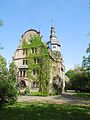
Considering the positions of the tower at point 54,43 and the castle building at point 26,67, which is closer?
the castle building at point 26,67

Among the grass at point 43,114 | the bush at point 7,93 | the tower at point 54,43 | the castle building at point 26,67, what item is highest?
the tower at point 54,43

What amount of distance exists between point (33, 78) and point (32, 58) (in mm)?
4574

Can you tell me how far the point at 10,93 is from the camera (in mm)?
22812

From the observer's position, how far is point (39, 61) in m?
48.0

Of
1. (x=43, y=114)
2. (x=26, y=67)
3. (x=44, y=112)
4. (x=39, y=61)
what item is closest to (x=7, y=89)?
(x=44, y=112)

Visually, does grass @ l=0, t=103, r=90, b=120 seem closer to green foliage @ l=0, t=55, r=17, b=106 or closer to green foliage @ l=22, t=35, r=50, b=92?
green foliage @ l=0, t=55, r=17, b=106

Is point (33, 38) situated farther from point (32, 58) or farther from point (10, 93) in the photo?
point (10, 93)

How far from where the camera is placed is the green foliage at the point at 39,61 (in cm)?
4722

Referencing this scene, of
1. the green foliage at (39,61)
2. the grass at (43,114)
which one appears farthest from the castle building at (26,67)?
the grass at (43,114)

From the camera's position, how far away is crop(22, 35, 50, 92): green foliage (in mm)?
47219

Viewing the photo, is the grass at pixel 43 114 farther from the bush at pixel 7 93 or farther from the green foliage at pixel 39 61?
the green foliage at pixel 39 61

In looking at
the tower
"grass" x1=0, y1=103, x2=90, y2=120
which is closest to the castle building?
the tower

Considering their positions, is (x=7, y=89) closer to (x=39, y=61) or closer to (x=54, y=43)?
(x=39, y=61)

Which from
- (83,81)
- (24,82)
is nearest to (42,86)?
(24,82)
